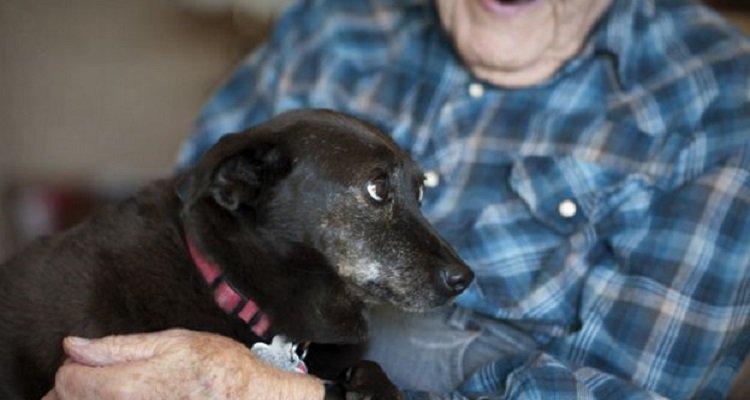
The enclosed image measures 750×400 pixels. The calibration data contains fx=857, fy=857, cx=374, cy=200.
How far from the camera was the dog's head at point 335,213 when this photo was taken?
119 cm

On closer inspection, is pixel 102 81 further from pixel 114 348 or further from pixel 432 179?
pixel 114 348

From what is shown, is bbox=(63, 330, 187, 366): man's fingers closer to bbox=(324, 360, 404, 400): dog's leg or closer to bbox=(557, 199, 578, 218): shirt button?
bbox=(324, 360, 404, 400): dog's leg

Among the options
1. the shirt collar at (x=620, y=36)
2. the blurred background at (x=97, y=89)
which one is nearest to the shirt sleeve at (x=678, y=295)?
the shirt collar at (x=620, y=36)

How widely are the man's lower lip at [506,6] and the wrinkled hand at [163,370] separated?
0.84 m

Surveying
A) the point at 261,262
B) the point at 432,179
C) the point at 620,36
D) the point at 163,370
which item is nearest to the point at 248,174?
the point at 261,262

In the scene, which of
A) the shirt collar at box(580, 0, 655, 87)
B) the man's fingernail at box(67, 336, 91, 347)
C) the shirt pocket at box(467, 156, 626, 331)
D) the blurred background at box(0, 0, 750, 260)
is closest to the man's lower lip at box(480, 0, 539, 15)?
the shirt collar at box(580, 0, 655, 87)

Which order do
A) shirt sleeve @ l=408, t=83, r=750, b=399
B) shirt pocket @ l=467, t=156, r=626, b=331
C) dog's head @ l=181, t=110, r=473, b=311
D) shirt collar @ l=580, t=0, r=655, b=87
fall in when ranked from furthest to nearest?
shirt collar @ l=580, t=0, r=655, b=87
shirt pocket @ l=467, t=156, r=626, b=331
shirt sleeve @ l=408, t=83, r=750, b=399
dog's head @ l=181, t=110, r=473, b=311

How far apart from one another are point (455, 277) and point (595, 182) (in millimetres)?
427

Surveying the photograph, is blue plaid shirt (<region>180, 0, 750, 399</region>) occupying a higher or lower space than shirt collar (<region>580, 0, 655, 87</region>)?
lower

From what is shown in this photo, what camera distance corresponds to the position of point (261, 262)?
120cm

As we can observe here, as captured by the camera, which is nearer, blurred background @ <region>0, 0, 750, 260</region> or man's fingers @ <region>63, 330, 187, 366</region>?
man's fingers @ <region>63, 330, 187, 366</region>

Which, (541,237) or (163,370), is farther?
(541,237)

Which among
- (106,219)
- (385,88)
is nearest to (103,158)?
(385,88)

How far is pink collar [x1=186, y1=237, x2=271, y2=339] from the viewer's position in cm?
118
